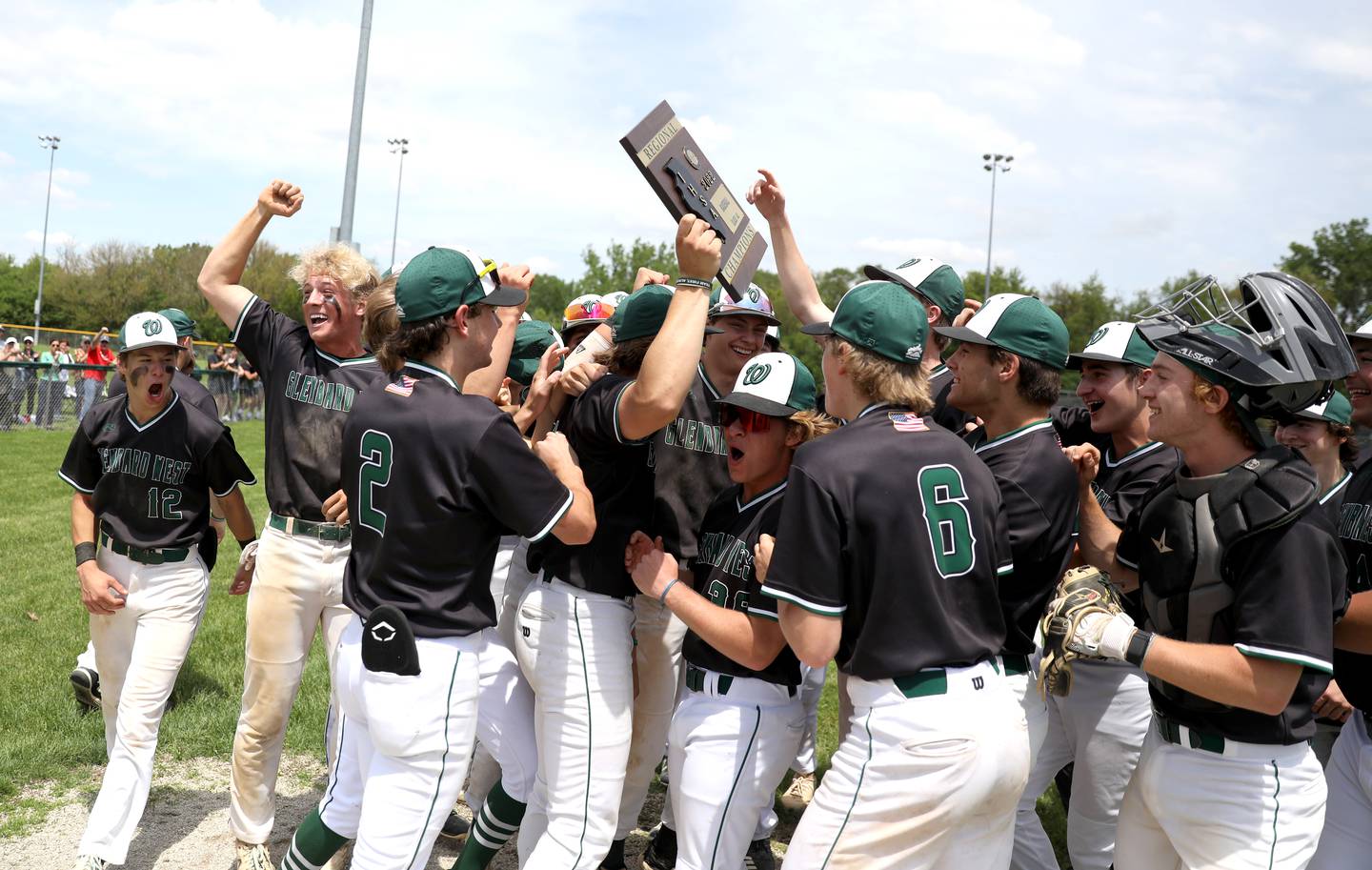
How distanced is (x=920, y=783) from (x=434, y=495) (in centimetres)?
167

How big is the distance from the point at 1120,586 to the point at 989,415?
0.74 meters

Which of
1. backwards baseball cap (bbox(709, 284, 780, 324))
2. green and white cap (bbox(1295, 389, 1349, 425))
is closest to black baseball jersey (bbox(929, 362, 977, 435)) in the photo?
backwards baseball cap (bbox(709, 284, 780, 324))

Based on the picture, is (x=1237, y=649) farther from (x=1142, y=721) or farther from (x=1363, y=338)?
(x=1363, y=338)

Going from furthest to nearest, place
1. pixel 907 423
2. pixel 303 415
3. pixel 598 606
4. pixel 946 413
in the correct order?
pixel 946 413 < pixel 303 415 < pixel 598 606 < pixel 907 423

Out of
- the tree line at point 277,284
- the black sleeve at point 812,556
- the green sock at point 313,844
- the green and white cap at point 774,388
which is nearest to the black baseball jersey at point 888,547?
the black sleeve at point 812,556

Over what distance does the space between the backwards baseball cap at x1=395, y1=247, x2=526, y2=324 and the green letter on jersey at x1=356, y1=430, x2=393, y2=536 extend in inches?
16.3

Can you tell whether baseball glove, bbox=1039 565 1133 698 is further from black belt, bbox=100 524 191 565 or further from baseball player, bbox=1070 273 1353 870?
black belt, bbox=100 524 191 565

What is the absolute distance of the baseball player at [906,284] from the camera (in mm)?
4754

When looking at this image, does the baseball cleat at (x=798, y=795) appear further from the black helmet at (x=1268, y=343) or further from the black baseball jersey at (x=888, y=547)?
the black helmet at (x=1268, y=343)

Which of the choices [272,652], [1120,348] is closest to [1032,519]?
[1120,348]

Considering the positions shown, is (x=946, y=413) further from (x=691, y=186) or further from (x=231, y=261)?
(x=231, y=261)

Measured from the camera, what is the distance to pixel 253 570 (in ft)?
16.3

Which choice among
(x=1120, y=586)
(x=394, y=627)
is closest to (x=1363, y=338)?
(x=1120, y=586)

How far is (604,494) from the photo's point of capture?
12.6 feet
